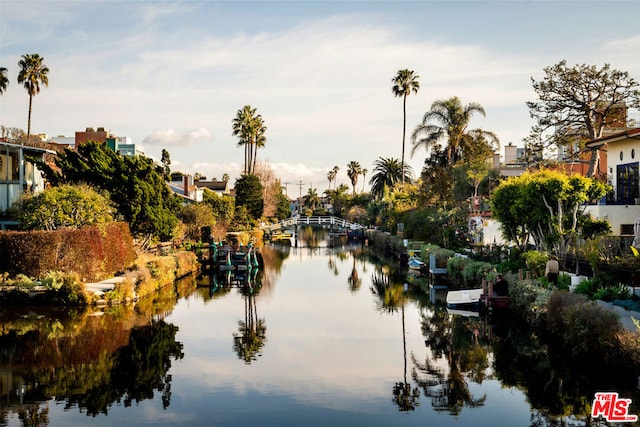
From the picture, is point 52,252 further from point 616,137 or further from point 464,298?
point 616,137

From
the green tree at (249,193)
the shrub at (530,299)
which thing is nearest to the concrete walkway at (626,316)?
the shrub at (530,299)

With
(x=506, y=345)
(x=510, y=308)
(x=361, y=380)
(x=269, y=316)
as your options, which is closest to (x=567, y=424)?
(x=361, y=380)

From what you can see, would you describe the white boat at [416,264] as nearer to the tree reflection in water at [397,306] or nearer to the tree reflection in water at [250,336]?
the tree reflection in water at [397,306]

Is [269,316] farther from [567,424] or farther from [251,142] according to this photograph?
[251,142]

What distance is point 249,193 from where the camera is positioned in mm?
Result: 88938

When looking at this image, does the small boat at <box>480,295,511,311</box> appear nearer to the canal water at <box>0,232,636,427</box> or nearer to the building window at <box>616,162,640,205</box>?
the canal water at <box>0,232,636,427</box>

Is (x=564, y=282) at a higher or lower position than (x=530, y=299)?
higher

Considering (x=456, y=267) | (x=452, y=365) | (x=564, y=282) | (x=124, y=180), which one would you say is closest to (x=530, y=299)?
(x=564, y=282)

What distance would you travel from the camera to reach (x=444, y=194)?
63.1 m

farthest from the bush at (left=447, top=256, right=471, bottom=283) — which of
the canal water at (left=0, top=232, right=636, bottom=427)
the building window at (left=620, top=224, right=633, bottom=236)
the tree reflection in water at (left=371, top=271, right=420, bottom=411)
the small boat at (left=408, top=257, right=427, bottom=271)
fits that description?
the building window at (left=620, top=224, right=633, bottom=236)

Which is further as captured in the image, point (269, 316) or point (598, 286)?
point (269, 316)

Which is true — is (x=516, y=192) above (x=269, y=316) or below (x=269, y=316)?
above

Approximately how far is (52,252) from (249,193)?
57845mm

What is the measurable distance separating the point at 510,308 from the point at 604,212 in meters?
9.32
